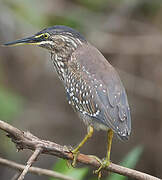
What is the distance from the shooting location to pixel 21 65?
545 centimetres

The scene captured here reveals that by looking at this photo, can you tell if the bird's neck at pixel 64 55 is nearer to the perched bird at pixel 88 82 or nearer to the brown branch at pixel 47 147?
the perched bird at pixel 88 82

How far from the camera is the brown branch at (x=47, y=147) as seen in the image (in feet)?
6.81

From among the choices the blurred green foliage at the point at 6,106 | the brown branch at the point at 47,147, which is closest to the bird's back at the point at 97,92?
the brown branch at the point at 47,147

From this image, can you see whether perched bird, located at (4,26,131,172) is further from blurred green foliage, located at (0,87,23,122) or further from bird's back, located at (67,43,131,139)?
blurred green foliage, located at (0,87,23,122)

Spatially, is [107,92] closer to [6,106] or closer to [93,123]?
[93,123]

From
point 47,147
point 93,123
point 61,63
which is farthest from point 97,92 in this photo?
point 47,147

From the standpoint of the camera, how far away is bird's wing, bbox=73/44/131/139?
8.44 feet

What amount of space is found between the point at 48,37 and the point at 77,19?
2.02 meters

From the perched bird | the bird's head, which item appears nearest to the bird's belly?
the perched bird

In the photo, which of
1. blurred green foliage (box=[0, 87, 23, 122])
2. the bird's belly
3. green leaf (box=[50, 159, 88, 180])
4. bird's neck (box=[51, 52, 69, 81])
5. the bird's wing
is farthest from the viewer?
blurred green foliage (box=[0, 87, 23, 122])

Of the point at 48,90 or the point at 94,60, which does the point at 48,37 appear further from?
the point at 48,90

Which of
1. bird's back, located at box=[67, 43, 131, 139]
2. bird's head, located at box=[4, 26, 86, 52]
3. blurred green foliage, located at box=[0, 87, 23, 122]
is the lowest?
blurred green foliage, located at box=[0, 87, 23, 122]

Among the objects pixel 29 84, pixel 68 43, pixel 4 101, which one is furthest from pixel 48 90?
pixel 68 43

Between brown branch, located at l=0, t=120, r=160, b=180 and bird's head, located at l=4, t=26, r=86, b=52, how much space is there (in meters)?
0.78
